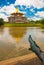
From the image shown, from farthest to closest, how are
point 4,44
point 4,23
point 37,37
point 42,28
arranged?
1. point 42,28
2. point 37,37
3. point 4,23
4. point 4,44

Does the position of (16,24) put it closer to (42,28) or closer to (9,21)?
(9,21)

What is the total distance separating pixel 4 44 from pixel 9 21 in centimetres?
73

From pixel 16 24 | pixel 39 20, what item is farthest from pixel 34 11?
pixel 16 24

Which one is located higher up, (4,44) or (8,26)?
(8,26)

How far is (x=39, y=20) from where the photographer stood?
438 centimetres

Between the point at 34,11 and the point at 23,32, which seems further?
the point at 23,32

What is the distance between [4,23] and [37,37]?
0.88m

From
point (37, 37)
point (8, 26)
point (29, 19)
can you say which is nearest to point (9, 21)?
point (8, 26)

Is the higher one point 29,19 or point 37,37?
point 29,19

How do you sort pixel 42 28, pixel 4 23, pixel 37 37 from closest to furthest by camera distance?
1. pixel 4 23
2. pixel 37 37
3. pixel 42 28

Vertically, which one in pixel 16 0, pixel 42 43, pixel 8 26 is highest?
pixel 16 0

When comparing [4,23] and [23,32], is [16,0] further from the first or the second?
[23,32]

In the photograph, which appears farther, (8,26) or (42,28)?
(42,28)


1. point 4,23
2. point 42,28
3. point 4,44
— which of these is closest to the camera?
point 4,44
